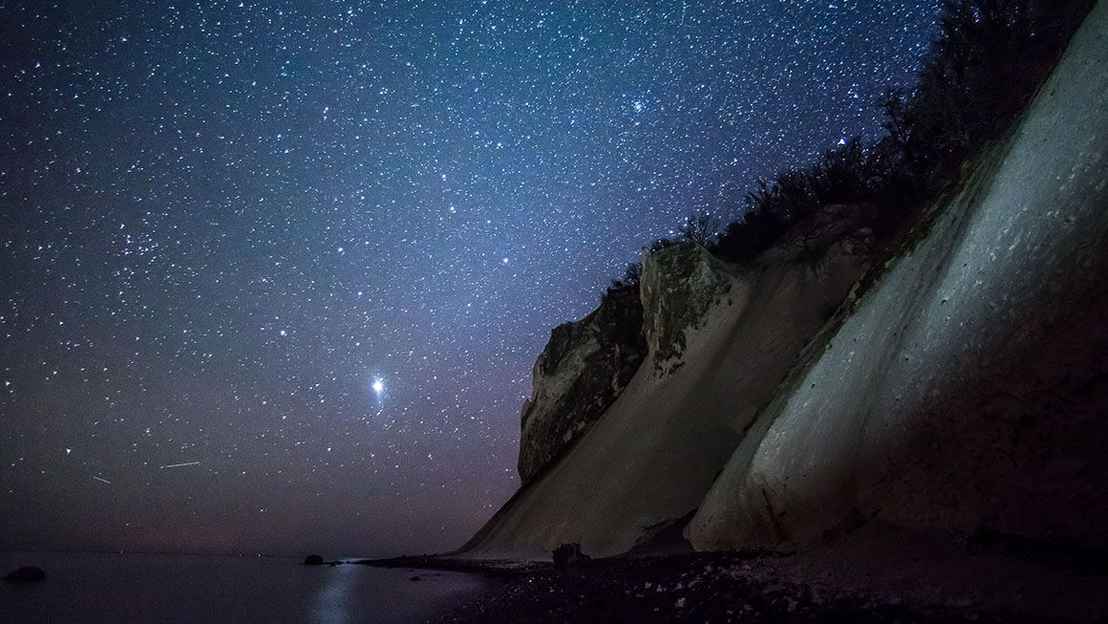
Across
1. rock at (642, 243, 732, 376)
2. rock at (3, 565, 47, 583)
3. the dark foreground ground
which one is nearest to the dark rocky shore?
the dark foreground ground

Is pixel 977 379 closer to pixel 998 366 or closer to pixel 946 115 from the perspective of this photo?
pixel 998 366

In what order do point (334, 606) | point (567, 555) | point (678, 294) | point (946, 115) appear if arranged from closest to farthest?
point (946, 115)
point (567, 555)
point (334, 606)
point (678, 294)

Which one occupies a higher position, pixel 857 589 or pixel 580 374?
pixel 580 374

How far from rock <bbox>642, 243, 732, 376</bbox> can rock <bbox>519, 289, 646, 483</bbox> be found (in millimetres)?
3681

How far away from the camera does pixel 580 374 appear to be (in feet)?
70.7

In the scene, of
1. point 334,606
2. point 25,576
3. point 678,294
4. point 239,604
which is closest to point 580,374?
point 678,294

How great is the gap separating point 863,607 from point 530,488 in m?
17.5

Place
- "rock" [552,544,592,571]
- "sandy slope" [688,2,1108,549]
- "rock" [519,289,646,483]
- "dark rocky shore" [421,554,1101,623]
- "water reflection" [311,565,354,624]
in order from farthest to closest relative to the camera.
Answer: "rock" [519,289,646,483], "rock" [552,544,592,571], "water reflection" [311,565,354,624], "sandy slope" [688,2,1108,549], "dark rocky shore" [421,554,1101,623]

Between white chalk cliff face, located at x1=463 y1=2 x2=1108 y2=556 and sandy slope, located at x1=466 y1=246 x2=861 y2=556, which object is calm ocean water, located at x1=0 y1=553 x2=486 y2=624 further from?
white chalk cliff face, located at x1=463 y1=2 x2=1108 y2=556

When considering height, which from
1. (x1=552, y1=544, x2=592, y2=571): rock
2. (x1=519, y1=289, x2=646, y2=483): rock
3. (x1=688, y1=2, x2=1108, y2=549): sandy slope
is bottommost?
(x1=552, y1=544, x2=592, y2=571): rock

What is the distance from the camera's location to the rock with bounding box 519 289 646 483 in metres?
20.0

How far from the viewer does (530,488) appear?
19844mm

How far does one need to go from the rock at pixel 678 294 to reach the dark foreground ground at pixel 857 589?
8.92 meters

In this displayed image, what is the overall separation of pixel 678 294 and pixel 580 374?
Answer: 7.20m
